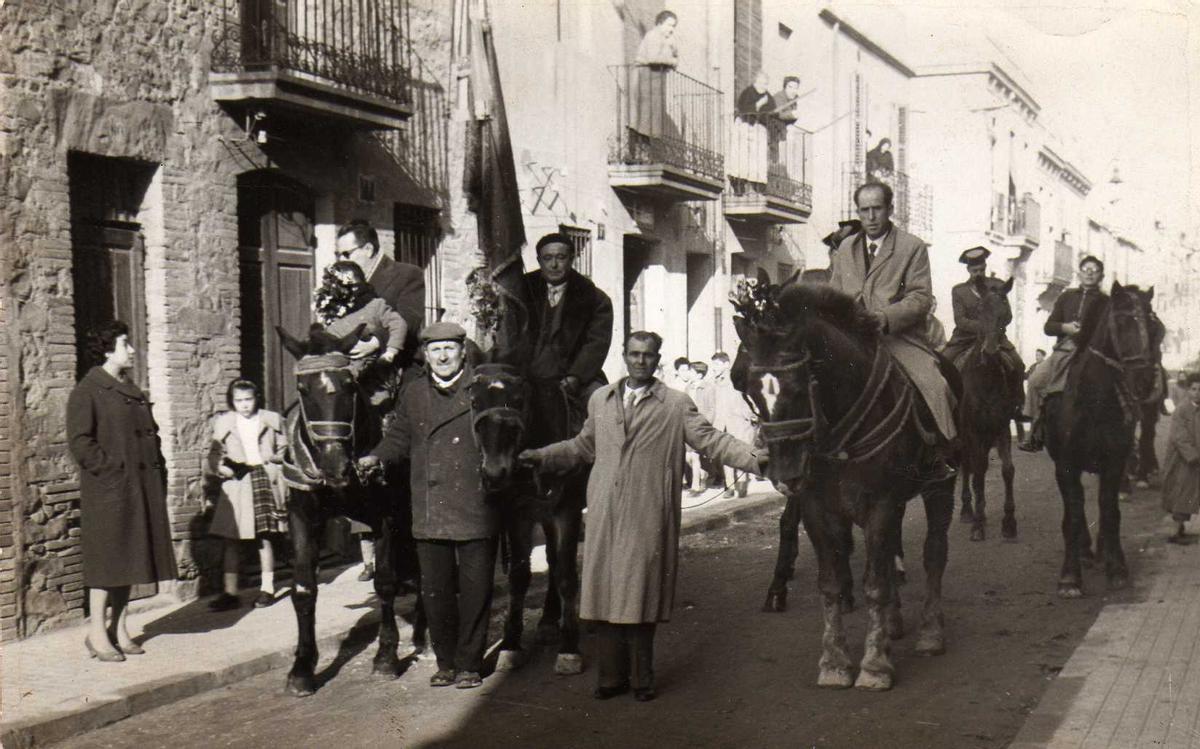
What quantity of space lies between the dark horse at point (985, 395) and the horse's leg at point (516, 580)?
18.4 ft

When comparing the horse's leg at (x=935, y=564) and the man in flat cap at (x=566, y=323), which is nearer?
the horse's leg at (x=935, y=564)

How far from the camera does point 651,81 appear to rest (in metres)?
18.0

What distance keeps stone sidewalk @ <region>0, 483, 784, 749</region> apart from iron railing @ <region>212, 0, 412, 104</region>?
444 cm

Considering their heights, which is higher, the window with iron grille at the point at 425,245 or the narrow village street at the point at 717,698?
the window with iron grille at the point at 425,245

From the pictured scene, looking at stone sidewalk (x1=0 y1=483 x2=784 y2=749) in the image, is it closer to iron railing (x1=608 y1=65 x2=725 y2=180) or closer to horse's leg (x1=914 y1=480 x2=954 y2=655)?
horse's leg (x1=914 y1=480 x2=954 y2=655)

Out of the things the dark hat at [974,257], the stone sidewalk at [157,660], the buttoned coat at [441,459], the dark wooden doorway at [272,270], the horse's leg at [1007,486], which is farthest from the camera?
the dark hat at [974,257]

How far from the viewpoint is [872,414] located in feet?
21.7

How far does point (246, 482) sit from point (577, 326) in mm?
3416

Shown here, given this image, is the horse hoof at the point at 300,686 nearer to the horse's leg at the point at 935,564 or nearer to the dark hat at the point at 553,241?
the dark hat at the point at 553,241

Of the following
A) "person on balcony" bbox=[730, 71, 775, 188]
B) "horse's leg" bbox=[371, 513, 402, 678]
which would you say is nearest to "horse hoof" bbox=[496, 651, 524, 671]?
"horse's leg" bbox=[371, 513, 402, 678]

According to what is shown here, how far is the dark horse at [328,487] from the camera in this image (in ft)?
21.6

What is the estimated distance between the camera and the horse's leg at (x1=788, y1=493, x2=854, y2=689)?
6.64 m

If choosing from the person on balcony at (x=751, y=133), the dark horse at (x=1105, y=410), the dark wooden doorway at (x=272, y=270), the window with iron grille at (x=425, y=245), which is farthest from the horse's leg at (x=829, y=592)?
the person on balcony at (x=751, y=133)

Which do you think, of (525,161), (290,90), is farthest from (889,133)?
(290,90)
